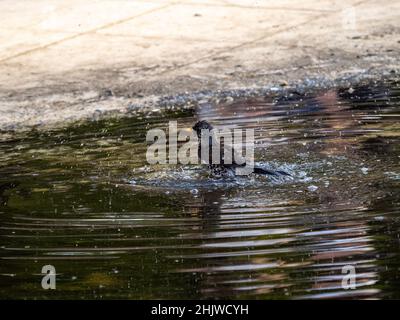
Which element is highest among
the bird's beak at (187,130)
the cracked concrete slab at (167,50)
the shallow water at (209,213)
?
the cracked concrete slab at (167,50)

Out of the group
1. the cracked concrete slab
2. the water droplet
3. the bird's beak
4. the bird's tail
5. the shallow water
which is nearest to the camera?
the shallow water

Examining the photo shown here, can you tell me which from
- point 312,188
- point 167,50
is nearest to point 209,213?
point 312,188

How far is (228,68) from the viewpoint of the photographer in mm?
10531

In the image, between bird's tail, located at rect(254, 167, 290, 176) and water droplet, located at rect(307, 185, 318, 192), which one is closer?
water droplet, located at rect(307, 185, 318, 192)

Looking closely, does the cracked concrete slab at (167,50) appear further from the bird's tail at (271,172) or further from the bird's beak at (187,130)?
the bird's tail at (271,172)

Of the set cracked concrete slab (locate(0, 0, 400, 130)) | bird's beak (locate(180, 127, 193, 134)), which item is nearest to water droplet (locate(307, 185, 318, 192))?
bird's beak (locate(180, 127, 193, 134))

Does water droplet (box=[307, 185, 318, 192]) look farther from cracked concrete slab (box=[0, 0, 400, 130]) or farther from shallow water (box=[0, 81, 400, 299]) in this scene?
cracked concrete slab (box=[0, 0, 400, 130])

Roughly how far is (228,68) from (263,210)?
4.15 metres

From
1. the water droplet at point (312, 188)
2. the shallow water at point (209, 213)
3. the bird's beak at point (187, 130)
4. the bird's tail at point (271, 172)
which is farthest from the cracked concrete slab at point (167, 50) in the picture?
the water droplet at point (312, 188)

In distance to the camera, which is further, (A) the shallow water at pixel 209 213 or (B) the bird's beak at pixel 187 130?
(B) the bird's beak at pixel 187 130

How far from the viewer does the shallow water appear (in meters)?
5.62

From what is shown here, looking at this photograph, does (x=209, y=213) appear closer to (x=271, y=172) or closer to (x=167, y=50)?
(x=271, y=172)

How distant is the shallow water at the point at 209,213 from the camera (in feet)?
18.4
